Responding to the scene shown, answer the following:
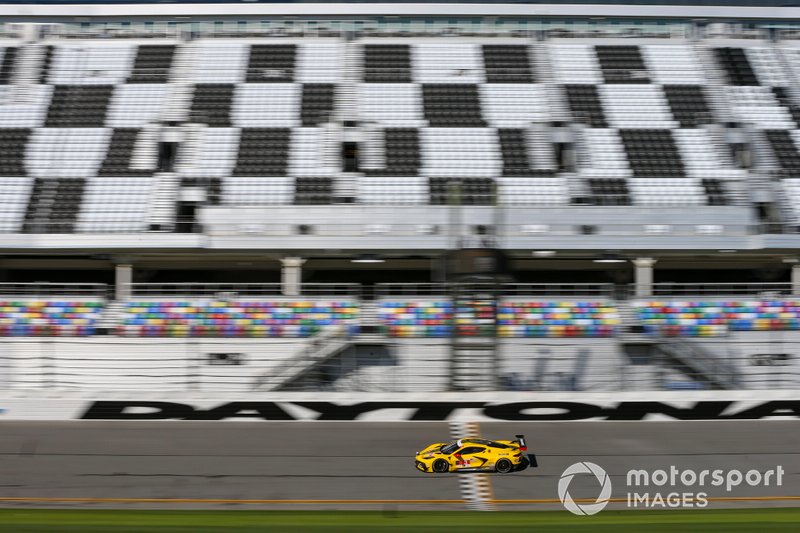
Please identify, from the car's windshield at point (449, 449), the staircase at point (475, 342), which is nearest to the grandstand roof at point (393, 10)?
the staircase at point (475, 342)

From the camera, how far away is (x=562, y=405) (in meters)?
13.3

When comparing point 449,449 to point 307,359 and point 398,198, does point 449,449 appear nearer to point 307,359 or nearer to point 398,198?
point 307,359

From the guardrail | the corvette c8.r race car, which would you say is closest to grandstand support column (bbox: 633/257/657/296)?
the guardrail

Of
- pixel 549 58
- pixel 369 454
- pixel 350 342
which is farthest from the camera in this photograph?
pixel 549 58

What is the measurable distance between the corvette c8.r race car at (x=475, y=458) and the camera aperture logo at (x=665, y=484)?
614 mm

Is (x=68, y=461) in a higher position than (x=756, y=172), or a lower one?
lower

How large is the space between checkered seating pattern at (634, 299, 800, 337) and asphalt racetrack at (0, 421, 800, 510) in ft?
14.9

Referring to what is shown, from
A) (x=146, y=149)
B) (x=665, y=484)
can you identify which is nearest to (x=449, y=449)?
(x=665, y=484)

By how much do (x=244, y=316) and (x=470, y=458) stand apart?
9.70 m

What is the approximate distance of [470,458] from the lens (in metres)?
10.7

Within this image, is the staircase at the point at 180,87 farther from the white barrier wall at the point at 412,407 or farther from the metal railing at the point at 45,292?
the white barrier wall at the point at 412,407

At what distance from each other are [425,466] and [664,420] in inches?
170

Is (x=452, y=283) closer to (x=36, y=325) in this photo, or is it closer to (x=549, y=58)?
(x=36, y=325)

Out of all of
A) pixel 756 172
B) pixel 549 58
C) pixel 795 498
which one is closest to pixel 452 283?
pixel 795 498
